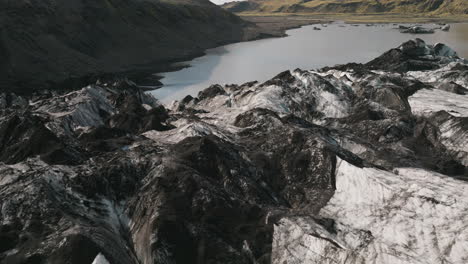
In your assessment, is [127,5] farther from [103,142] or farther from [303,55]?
[103,142]

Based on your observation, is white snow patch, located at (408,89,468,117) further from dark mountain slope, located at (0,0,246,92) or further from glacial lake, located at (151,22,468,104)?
dark mountain slope, located at (0,0,246,92)

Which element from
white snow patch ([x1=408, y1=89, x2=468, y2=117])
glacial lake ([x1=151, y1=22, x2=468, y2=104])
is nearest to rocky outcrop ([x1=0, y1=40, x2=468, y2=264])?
white snow patch ([x1=408, y1=89, x2=468, y2=117])

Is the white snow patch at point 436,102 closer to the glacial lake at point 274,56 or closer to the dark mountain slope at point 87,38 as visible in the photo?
the glacial lake at point 274,56

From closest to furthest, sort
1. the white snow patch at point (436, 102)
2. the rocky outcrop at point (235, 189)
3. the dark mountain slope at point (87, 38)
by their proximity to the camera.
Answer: the rocky outcrop at point (235, 189)
the white snow patch at point (436, 102)
the dark mountain slope at point (87, 38)

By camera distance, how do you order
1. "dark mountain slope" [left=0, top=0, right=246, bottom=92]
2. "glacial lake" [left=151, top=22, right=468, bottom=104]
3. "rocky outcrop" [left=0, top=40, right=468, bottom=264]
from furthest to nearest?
"glacial lake" [left=151, top=22, right=468, bottom=104] < "dark mountain slope" [left=0, top=0, right=246, bottom=92] < "rocky outcrop" [left=0, top=40, right=468, bottom=264]

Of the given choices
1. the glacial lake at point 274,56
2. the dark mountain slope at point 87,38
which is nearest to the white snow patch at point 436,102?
the glacial lake at point 274,56

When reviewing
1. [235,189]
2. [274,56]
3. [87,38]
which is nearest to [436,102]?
[235,189]

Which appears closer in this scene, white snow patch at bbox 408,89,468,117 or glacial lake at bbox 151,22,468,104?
white snow patch at bbox 408,89,468,117
